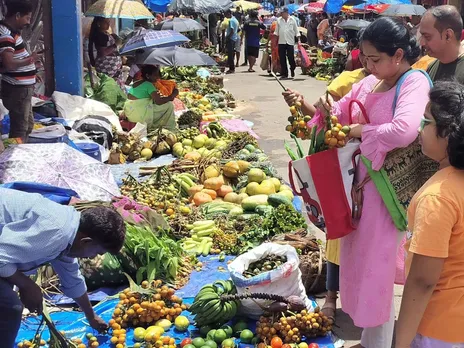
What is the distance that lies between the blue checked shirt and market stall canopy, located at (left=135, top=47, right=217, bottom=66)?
623 cm

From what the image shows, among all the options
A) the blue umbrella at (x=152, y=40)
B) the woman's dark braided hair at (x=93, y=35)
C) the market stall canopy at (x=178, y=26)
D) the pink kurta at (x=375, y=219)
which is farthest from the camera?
the market stall canopy at (x=178, y=26)

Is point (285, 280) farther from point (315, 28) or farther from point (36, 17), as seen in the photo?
point (315, 28)

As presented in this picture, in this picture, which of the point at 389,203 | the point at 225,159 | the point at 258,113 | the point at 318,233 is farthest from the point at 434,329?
the point at 258,113

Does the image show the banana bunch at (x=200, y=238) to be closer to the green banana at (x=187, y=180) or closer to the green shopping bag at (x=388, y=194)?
the green banana at (x=187, y=180)

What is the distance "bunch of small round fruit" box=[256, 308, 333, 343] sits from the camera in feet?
11.6

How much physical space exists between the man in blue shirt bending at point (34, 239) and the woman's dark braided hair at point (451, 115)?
4.87 ft

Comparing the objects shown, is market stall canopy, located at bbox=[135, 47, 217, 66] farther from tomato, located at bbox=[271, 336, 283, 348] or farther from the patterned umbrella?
tomato, located at bbox=[271, 336, 283, 348]

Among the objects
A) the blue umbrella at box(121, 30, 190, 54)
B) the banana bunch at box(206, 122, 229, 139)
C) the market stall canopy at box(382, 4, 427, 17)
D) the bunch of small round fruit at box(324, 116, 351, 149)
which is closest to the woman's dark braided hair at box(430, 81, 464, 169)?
the bunch of small round fruit at box(324, 116, 351, 149)

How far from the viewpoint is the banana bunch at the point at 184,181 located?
6.29 metres

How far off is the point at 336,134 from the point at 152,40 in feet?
21.6

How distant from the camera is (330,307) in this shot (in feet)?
13.1

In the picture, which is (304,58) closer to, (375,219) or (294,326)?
(294,326)

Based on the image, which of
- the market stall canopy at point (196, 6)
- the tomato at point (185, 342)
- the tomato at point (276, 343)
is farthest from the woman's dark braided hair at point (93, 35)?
the market stall canopy at point (196, 6)

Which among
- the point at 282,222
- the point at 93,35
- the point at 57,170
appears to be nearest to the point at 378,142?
the point at 282,222
